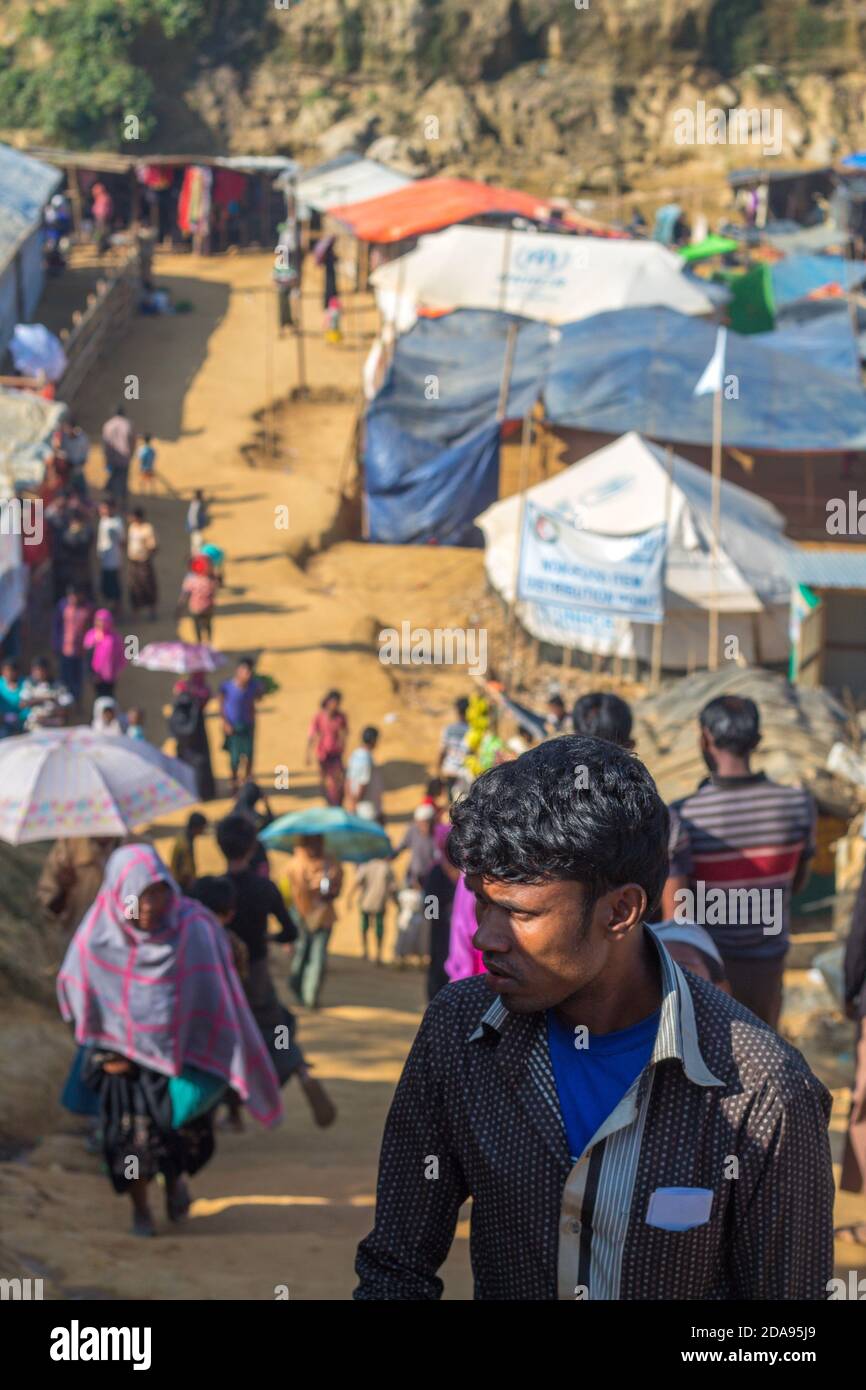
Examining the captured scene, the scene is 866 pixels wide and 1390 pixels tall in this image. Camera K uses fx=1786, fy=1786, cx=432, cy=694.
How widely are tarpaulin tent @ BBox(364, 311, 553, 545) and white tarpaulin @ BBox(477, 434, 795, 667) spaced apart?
128 inches

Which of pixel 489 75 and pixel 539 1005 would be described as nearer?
pixel 539 1005

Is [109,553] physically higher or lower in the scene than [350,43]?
lower

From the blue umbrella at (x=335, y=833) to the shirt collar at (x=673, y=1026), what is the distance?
283 inches

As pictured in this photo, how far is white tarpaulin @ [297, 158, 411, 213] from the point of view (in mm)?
30766

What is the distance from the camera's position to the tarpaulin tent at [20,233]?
2391 cm

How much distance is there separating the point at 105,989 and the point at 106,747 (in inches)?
117

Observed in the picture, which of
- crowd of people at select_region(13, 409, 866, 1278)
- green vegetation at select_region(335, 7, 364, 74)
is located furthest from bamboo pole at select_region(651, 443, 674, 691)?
green vegetation at select_region(335, 7, 364, 74)

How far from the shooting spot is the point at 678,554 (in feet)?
57.3

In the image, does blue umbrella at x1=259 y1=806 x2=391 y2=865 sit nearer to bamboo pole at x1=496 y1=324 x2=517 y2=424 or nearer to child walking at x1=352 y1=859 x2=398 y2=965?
child walking at x1=352 y1=859 x2=398 y2=965

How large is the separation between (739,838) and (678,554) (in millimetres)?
12797

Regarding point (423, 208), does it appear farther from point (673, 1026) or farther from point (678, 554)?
point (673, 1026)

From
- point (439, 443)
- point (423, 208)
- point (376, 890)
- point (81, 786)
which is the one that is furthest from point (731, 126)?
point (81, 786)

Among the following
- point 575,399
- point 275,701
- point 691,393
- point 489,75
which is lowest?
point 275,701

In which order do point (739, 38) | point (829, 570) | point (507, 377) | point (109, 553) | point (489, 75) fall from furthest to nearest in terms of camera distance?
point (739, 38) → point (489, 75) → point (507, 377) → point (109, 553) → point (829, 570)
